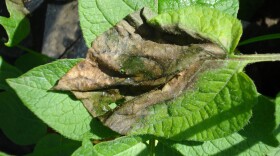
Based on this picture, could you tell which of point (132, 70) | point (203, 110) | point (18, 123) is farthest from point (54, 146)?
point (203, 110)

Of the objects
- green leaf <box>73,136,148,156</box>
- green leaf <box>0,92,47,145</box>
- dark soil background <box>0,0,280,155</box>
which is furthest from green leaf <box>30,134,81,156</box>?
dark soil background <box>0,0,280,155</box>

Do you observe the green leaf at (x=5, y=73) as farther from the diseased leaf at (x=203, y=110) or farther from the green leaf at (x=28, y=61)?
the diseased leaf at (x=203, y=110)

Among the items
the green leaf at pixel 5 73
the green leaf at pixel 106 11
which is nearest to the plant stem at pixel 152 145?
the green leaf at pixel 106 11

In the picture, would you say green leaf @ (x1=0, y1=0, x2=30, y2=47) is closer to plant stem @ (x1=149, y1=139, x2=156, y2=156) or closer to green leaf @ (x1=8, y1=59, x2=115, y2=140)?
green leaf @ (x1=8, y1=59, x2=115, y2=140)

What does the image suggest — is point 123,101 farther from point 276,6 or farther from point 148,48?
point 276,6

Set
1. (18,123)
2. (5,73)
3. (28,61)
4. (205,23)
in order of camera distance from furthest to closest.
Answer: (28,61), (18,123), (5,73), (205,23)

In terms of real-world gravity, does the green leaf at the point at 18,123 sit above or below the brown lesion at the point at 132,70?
below

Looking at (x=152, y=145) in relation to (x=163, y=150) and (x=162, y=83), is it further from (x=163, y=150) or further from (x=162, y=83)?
(x=162, y=83)
